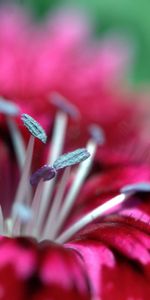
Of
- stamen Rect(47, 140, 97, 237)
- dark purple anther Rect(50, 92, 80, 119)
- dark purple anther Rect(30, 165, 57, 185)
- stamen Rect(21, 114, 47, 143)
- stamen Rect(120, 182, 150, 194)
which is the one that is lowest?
stamen Rect(47, 140, 97, 237)

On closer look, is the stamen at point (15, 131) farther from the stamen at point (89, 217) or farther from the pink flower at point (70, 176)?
the stamen at point (89, 217)

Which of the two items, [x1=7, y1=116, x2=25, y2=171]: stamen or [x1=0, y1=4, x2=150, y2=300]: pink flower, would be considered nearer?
[x1=0, y1=4, x2=150, y2=300]: pink flower

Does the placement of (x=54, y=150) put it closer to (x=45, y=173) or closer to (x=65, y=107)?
(x=65, y=107)

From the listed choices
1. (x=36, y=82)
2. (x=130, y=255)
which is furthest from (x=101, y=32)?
(x=130, y=255)

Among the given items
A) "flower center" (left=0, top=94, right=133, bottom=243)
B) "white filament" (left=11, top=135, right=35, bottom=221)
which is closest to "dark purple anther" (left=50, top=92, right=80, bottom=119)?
"flower center" (left=0, top=94, right=133, bottom=243)

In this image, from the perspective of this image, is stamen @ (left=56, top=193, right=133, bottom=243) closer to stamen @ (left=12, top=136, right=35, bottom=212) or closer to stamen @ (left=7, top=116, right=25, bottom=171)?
stamen @ (left=12, top=136, right=35, bottom=212)

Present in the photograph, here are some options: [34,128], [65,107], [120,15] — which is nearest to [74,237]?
[34,128]
